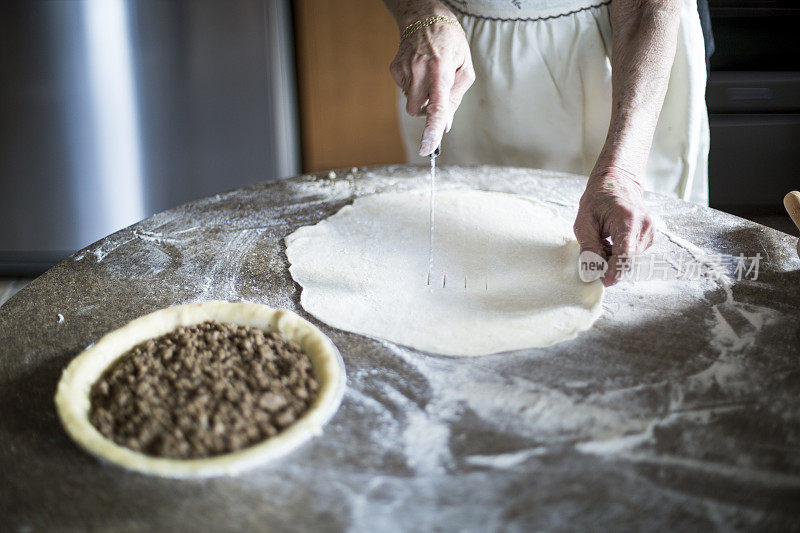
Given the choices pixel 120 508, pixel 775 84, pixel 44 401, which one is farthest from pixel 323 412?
pixel 775 84

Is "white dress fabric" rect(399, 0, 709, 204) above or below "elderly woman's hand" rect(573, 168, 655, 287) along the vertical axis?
above

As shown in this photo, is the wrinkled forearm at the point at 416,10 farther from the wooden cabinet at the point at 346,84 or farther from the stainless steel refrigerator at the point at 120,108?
the wooden cabinet at the point at 346,84

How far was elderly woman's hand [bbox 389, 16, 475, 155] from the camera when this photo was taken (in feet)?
4.00

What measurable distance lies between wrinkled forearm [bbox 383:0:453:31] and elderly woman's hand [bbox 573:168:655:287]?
1.82 ft

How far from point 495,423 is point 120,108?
219 cm

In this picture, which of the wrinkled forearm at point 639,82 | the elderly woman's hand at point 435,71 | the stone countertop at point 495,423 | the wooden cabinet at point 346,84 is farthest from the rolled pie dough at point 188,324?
the wooden cabinet at point 346,84

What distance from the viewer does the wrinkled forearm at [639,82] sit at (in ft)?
4.09

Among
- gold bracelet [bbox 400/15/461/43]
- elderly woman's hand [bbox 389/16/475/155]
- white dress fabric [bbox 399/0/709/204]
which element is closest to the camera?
elderly woman's hand [bbox 389/16/475/155]

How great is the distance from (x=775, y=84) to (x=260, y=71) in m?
2.21

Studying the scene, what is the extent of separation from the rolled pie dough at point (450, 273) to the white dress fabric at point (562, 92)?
12.8 inches

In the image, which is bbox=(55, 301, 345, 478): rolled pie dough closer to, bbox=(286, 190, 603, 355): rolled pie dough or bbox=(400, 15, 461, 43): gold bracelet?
bbox=(286, 190, 603, 355): rolled pie dough

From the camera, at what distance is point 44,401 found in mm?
838

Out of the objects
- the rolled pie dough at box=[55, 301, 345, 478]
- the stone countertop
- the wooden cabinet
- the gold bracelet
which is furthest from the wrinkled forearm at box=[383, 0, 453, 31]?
the wooden cabinet

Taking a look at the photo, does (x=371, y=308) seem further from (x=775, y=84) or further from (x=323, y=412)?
(x=775, y=84)
